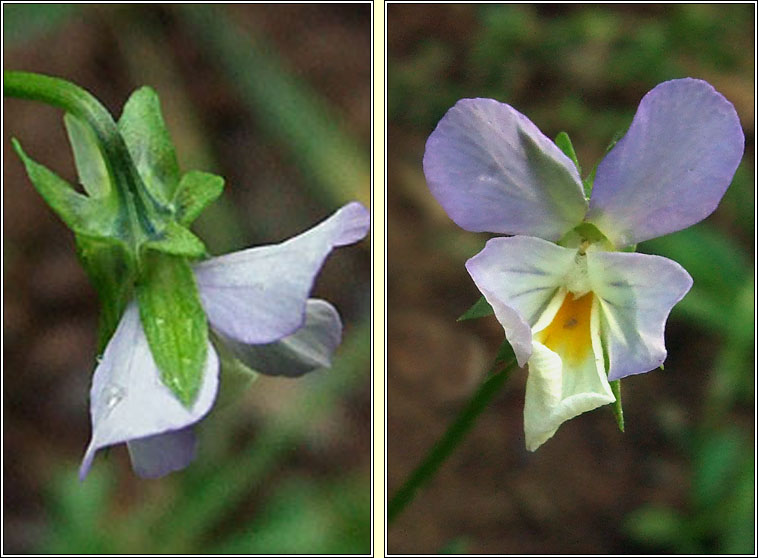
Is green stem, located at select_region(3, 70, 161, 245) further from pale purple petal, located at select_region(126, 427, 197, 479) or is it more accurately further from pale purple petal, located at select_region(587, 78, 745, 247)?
pale purple petal, located at select_region(587, 78, 745, 247)

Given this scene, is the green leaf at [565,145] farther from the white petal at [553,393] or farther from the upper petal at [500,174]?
the white petal at [553,393]

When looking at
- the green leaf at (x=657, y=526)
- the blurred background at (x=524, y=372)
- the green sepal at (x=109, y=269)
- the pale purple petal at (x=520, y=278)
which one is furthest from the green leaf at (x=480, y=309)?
the green leaf at (x=657, y=526)

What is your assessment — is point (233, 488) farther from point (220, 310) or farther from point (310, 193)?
point (220, 310)

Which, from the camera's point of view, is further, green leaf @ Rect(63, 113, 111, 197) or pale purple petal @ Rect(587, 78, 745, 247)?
green leaf @ Rect(63, 113, 111, 197)

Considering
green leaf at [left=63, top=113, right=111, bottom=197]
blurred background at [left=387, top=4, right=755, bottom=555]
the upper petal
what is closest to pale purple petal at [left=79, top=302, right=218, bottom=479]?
green leaf at [left=63, top=113, right=111, bottom=197]

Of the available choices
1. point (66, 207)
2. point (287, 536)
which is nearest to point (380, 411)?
point (66, 207)

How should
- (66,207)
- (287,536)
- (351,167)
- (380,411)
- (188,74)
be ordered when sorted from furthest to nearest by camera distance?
1. (188,74)
2. (351,167)
3. (287,536)
4. (66,207)
5. (380,411)
